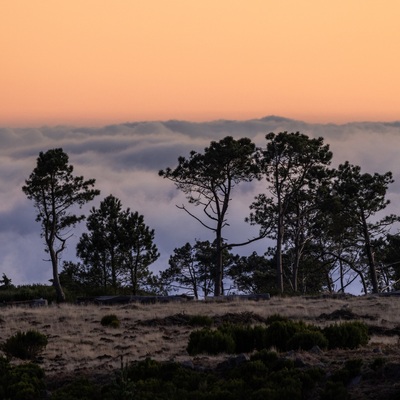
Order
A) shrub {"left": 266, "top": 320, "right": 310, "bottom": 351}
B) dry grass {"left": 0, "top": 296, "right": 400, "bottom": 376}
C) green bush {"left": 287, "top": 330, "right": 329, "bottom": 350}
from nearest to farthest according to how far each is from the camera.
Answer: green bush {"left": 287, "top": 330, "right": 329, "bottom": 350} → shrub {"left": 266, "top": 320, "right": 310, "bottom": 351} → dry grass {"left": 0, "top": 296, "right": 400, "bottom": 376}

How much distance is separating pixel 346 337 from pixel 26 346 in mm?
9685

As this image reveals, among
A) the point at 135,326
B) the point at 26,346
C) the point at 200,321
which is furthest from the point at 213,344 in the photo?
the point at 135,326

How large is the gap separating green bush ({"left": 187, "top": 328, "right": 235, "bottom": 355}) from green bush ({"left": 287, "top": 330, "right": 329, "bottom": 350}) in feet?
5.50

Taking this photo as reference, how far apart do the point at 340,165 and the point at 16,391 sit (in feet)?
143

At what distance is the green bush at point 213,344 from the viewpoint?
830 inches

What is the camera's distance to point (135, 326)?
1171 inches

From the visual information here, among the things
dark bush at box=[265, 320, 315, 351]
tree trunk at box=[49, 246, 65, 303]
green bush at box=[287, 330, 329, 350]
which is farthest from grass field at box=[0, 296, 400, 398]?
tree trunk at box=[49, 246, 65, 303]

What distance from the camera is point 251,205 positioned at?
186 ft

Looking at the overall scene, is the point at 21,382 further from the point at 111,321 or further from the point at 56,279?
the point at 56,279

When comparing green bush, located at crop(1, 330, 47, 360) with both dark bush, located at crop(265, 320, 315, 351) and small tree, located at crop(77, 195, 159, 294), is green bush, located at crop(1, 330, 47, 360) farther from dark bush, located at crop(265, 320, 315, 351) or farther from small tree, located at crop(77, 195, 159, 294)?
small tree, located at crop(77, 195, 159, 294)

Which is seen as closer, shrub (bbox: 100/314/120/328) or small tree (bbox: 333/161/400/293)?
shrub (bbox: 100/314/120/328)

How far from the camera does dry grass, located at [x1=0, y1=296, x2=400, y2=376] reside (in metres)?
22.0

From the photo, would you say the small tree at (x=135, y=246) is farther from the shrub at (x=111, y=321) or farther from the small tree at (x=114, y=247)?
the shrub at (x=111, y=321)

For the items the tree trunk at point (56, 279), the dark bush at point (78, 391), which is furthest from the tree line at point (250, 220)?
the dark bush at point (78, 391)
